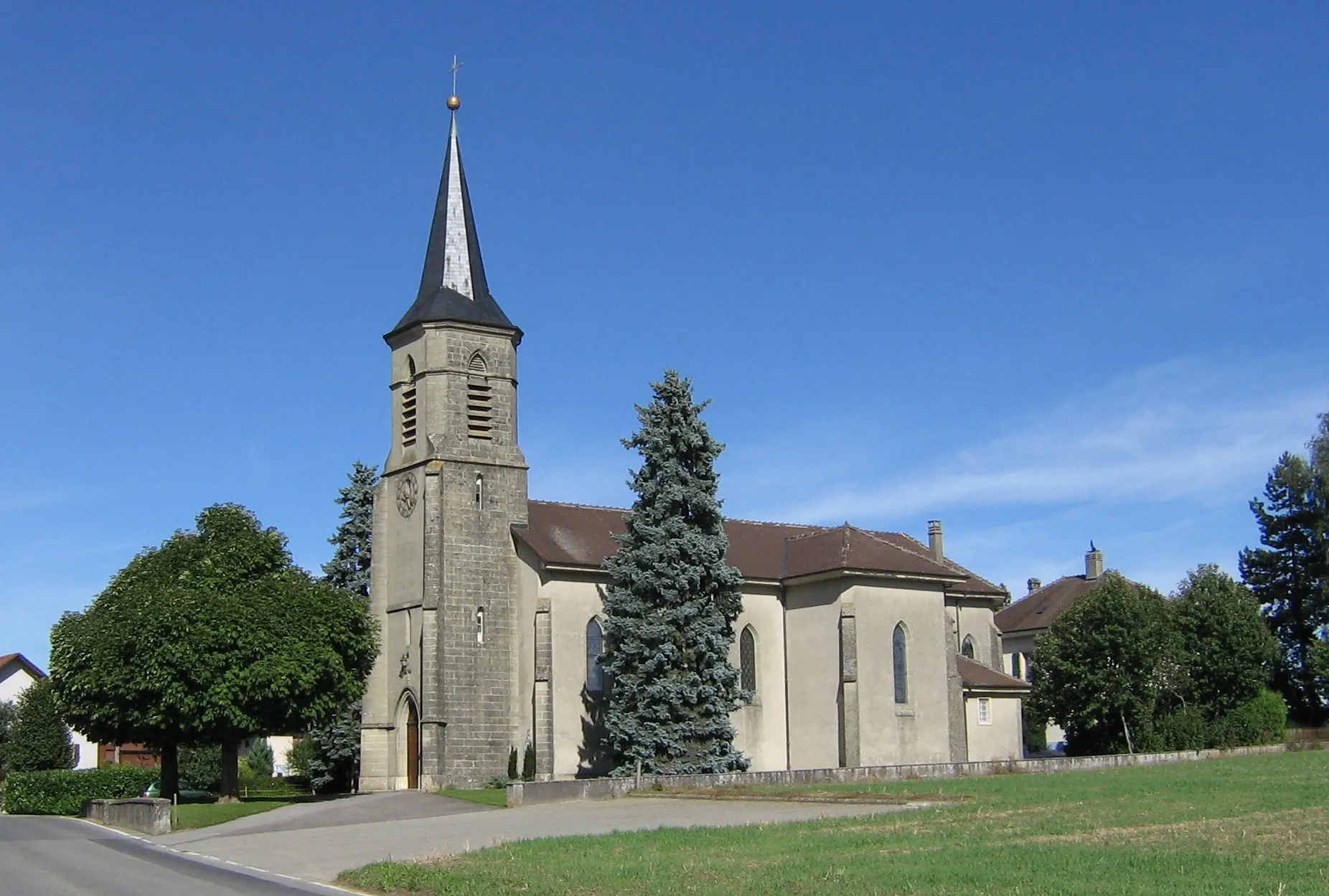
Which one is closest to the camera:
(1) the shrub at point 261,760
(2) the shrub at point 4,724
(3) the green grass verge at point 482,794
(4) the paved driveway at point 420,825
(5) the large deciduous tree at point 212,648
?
(4) the paved driveway at point 420,825

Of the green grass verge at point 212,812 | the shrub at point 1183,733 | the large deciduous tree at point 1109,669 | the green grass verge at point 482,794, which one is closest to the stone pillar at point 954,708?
the large deciduous tree at point 1109,669

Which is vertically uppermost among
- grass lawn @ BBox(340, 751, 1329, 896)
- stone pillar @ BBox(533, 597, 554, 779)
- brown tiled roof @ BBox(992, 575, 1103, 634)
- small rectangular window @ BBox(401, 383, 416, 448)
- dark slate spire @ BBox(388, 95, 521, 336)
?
dark slate spire @ BBox(388, 95, 521, 336)

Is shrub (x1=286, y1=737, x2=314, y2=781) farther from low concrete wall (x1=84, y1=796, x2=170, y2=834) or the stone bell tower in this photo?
low concrete wall (x1=84, y1=796, x2=170, y2=834)

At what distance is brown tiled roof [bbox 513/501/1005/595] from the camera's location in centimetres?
4444

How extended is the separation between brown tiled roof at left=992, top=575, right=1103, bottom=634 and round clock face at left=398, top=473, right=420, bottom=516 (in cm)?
4189

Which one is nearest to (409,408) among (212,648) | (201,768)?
(212,648)

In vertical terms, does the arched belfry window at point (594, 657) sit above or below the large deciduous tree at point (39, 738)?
above

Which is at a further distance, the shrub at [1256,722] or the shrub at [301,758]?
the shrub at [301,758]

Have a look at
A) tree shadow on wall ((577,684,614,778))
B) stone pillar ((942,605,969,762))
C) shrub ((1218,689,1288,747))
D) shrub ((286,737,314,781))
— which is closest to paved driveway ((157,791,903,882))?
tree shadow on wall ((577,684,614,778))

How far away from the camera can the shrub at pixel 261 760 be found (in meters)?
64.3

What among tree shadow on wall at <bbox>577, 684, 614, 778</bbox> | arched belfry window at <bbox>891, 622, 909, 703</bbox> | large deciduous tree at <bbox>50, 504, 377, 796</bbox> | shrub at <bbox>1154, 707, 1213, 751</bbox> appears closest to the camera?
large deciduous tree at <bbox>50, 504, 377, 796</bbox>

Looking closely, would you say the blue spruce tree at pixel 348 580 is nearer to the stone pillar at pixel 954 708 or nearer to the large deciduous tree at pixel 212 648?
the large deciduous tree at pixel 212 648

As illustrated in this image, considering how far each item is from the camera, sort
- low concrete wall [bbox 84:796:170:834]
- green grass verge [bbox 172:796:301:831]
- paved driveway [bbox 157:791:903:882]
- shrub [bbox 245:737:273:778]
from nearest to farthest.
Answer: paved driveway [bbox 157:791:903:882] < low concrete wall [bbox 84:796:170:834] < green grass verge [bbox 172:796:301:831] < shrub [bbox 245:737:273:778]

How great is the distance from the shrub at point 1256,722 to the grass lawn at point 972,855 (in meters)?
28.6
